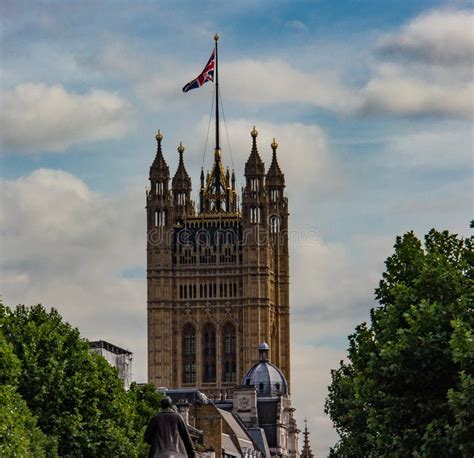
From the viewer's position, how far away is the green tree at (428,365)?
65250 mm

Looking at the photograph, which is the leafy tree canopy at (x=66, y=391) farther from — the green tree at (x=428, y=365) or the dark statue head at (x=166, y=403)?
the dark statue head at (x=166, y=403)

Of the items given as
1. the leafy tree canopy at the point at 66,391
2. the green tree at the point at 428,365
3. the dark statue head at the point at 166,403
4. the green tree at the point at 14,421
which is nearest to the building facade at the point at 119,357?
the leafy tree canopy at the point at 66,391

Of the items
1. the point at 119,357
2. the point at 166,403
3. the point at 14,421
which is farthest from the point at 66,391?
the point at 119,357

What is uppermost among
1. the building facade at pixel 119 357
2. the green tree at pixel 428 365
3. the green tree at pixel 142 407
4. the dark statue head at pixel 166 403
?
the building facade at pixel 119 357

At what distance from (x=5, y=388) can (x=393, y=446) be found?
55.1ft

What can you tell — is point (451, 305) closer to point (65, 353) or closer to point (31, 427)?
point (31, 427)

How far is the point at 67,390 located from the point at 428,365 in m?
30.9

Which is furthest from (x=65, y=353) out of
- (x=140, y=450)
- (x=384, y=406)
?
(x=384, y=406)

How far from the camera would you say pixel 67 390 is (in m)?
97.6

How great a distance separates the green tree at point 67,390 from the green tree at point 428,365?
20.1m

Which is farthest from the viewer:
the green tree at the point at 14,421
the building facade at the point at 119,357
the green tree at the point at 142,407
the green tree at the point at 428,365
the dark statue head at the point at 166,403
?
the building facade at the point at 119,357

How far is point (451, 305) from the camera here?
70.8 meters

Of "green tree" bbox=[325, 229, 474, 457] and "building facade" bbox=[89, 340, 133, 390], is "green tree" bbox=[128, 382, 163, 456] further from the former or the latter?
"building facade" bbox=[89, 340, 133, 390]

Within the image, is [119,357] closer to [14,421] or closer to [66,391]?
[66,391]
